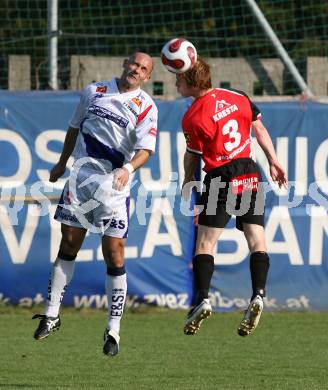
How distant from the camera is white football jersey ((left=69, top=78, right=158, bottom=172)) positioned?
29.6ft

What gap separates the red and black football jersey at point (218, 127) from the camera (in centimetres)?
861

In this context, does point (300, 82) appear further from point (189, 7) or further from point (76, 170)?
point (76, 170)

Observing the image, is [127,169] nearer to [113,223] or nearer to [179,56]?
[113,223]

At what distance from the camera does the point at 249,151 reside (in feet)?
29.1

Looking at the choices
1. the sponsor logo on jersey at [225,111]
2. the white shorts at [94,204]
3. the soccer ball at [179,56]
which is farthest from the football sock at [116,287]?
the soccer ball at [179,56]

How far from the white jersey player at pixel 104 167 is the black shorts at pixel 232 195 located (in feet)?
2.02

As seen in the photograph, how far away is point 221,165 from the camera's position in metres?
8.73

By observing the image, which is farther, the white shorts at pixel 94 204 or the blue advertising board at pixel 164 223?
the blue advertising board at pixel 164 223

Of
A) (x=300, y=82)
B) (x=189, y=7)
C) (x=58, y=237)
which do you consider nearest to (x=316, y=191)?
(x=300, y=82)

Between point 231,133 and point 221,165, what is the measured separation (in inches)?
9.7

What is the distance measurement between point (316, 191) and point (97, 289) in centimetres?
275

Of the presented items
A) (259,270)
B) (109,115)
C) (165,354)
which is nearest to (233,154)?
(259,270)

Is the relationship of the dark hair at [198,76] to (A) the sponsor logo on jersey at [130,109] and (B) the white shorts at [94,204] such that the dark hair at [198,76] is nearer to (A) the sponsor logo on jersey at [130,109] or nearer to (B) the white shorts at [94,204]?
(A) the sponsor logo on jersey at [130,109]

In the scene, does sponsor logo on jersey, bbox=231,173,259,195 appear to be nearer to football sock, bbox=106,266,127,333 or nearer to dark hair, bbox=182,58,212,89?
dark hair, bbox=182,58,212,89
